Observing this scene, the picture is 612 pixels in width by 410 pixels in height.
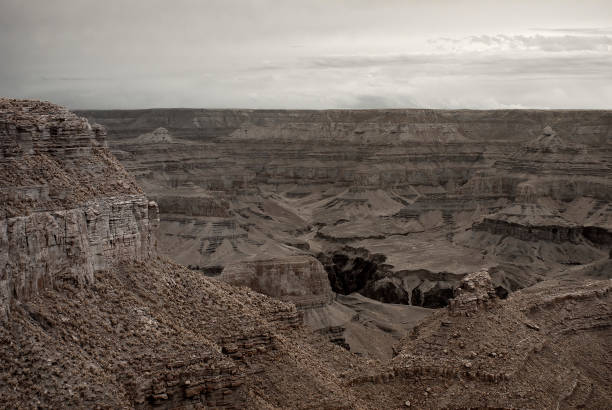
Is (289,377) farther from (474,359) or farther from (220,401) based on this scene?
(474,359)

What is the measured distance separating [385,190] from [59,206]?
93360mm

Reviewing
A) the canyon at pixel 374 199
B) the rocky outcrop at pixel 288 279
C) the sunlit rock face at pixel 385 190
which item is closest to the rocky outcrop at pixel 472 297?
the canyon at pixel 374 199

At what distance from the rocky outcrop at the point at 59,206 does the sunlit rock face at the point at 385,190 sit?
35.0 meters

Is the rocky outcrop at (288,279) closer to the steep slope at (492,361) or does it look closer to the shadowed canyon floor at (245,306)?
the shadowed canyon floor at (245,306)

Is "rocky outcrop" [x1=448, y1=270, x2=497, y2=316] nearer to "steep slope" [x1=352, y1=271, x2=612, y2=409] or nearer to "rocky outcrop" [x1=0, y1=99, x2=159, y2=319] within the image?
"steep slope" [x1=352, y1=271, x2=612, y2=409]

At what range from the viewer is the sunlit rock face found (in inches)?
2857

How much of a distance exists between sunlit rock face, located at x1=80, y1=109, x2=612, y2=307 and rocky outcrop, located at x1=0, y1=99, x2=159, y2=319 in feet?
115

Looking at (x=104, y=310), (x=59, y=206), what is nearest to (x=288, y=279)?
(x=104, y=310)

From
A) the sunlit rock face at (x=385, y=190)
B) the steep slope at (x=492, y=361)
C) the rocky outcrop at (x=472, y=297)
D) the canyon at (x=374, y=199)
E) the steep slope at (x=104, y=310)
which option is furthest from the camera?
the sunlit rock face at (x=385, y=190)

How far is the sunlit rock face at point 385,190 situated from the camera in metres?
72.6

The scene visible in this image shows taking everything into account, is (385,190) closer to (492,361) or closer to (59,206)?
(492,361)

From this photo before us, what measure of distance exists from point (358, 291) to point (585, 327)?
33797 mm

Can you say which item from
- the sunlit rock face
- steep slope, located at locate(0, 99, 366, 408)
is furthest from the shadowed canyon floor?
the sunlit rock face

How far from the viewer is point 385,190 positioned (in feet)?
375
